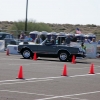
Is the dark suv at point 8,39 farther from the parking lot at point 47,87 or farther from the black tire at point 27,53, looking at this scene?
the parking lot at point 47,87

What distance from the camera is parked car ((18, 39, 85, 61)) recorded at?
32469 millimetres

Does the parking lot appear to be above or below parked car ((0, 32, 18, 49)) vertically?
below

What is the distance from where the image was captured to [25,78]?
1973 centimetres

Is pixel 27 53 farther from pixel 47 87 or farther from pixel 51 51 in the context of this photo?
pixel 47 87

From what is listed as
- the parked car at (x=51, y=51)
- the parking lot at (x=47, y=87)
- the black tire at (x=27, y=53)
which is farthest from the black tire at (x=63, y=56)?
the parking lot at (x=47, y=87)

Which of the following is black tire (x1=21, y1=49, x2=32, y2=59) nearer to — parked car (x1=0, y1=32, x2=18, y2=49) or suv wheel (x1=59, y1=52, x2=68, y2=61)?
suv wheel (x1=59, y1=52, x2=68, y2=61)

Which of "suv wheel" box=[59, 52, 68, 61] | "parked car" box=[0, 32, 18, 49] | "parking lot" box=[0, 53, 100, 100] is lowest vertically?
"parking lot" box=[0, 53, 100, 100]

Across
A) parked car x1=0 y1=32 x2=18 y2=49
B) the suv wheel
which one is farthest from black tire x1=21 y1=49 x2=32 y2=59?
parked car x1=0 y1=32 x2=18 y2=49

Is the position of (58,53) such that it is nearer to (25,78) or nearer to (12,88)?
(25,78)

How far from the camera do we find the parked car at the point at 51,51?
32.5m

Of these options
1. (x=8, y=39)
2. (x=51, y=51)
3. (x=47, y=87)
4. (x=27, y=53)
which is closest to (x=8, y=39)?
(x=8, y=39)

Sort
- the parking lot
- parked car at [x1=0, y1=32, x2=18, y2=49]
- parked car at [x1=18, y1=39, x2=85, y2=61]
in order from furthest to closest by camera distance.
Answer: parked car at [x1=0, y1=32, x2=18, y2=49], parked car at [x1=18, y1=39, x2=85, y2=61], the parking lot

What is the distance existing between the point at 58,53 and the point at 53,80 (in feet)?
44.0

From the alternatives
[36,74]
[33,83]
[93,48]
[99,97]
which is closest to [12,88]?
[33,83]
